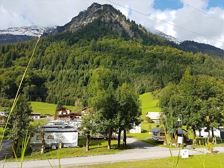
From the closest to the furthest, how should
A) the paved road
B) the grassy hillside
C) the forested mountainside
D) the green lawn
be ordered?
the paved road, the grassy hillside, the green lawn, the forested mountainside

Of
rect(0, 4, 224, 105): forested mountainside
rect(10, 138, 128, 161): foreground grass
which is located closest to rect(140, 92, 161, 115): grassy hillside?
rect(0, 4, 224, 105): forested mountainside

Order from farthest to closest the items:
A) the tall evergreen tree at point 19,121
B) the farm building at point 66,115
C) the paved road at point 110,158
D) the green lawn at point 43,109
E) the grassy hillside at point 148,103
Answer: the green lawn at point 43,109 < the grassy hillside at point 148,103 < the farm building at point 66,115 < the tall evergreen tree at point 19,121 < the paved road at point 110,158

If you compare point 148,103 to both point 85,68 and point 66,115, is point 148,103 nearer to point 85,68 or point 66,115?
point 66,115

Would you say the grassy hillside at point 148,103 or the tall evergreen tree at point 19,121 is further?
the grassy hillside at point 148,103

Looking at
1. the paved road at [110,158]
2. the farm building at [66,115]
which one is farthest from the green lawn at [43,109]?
the paved road at [110,158]

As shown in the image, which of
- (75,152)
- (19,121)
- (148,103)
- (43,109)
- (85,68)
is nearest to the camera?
(19,121)

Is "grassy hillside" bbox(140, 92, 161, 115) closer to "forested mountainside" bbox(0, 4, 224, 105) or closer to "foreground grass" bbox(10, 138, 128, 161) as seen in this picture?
"forested mountainside" bbox(0, 4, 224, 105)

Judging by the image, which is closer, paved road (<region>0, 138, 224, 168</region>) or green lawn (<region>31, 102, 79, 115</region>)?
paved road (<region>0, 138, 224, 168</region>)

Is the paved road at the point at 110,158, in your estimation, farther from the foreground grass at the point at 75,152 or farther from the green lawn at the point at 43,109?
the green lawn at the point at 43,109

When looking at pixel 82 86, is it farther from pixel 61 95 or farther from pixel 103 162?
pixel 103 162

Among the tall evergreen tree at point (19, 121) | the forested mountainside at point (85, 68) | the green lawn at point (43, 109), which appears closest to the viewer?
the tall evergreen tree at point (19, 121)

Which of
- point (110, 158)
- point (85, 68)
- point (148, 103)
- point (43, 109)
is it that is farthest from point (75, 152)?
point (85, 68)

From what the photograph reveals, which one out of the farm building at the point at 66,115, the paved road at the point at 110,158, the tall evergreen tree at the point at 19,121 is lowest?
the paved road at the point at 110,158

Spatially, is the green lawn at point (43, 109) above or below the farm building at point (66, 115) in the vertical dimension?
above
